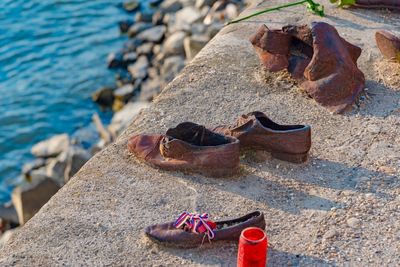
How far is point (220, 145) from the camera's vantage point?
121 inches

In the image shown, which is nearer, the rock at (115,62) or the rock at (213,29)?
the rock at (213,29)

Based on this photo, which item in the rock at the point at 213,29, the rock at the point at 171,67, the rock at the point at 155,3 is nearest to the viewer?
the rock at the point at 213,29

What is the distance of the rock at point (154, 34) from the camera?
9828mm

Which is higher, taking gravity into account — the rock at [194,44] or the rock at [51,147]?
the rock at [194,44]

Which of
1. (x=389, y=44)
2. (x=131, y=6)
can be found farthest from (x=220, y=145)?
(x=131, y=6)

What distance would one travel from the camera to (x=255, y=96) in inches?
146

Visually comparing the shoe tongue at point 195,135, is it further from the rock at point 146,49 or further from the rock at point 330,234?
the rock at point 146,49

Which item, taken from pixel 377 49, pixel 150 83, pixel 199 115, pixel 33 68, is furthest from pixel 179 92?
pixel 33 68

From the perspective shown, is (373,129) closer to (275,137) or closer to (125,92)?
(275,137)

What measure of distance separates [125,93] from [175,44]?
898 mm

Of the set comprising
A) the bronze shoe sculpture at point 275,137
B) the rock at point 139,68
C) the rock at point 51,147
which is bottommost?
the rock at point 51,147

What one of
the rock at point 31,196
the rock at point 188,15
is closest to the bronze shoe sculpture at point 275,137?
the rock at point 31,196

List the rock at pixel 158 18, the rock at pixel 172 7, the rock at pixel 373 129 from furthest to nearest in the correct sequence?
the rock at pixel 172 7, the rock at pixel 158 18, the rock at pixel 373 129

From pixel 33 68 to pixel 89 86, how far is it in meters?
1.04
